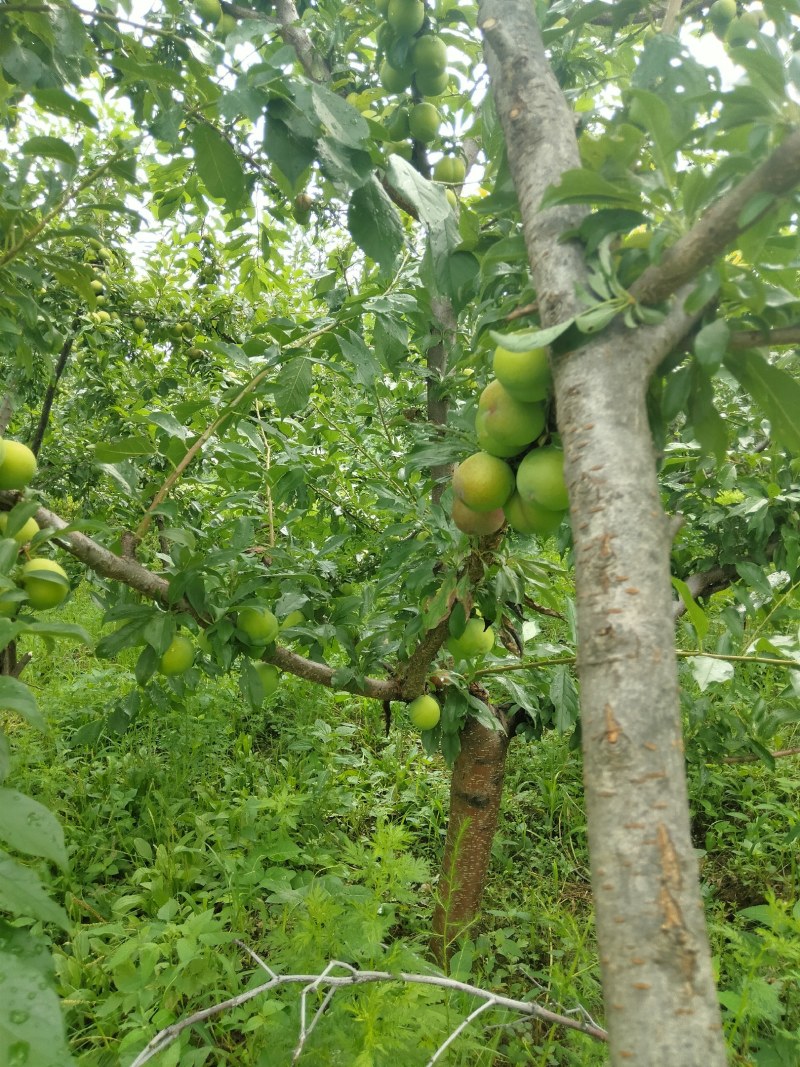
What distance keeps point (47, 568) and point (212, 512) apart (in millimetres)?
1514

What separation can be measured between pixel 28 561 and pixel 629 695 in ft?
3.45

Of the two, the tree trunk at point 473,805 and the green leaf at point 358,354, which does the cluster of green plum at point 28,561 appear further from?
the tree trunk at point 473,805

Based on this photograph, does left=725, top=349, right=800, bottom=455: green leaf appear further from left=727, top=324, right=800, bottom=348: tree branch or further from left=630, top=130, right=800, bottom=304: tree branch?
left=630, top=130, right=800, bottom=304: tree branch

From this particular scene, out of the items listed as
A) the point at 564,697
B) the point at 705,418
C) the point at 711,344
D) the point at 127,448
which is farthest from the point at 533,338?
the point at 564,697

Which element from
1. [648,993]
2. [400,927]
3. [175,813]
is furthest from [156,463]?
[648,993]

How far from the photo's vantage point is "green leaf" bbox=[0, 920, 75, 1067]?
58 centimetres

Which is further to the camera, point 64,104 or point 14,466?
point 14,466

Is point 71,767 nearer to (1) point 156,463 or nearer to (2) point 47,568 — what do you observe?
(1) point 156,463

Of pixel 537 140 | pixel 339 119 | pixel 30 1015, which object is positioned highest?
pixel 339 119

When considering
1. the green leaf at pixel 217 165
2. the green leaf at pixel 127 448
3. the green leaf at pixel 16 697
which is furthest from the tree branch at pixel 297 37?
the green leaf at pixel 16 697

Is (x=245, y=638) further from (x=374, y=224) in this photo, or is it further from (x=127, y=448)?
(x=374, y=224)

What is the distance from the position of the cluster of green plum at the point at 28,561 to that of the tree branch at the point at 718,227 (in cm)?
98

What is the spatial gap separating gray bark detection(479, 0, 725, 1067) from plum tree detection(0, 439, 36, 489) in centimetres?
93

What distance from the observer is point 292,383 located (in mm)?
1594
